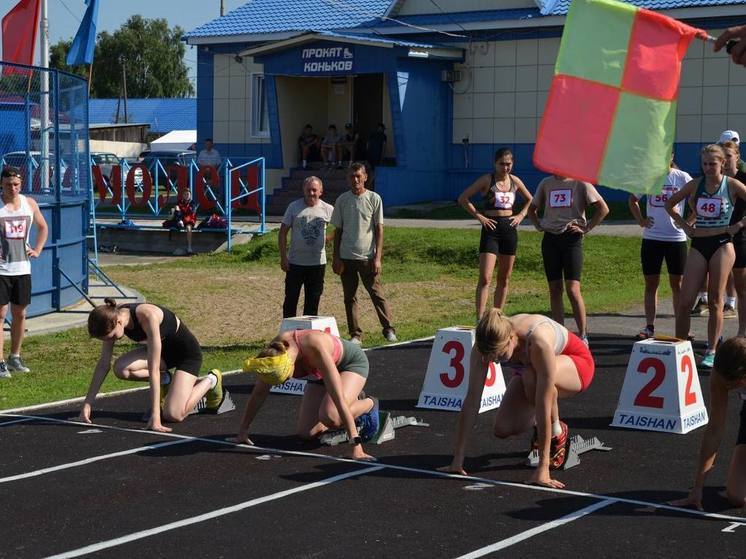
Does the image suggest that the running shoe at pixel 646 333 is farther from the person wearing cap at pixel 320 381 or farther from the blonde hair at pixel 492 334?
the blonde hair at pixel 492 334

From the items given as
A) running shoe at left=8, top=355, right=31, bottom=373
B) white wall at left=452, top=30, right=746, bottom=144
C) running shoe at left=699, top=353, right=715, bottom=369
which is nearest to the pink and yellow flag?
running shoe at left=699, top=353, right=715, bottom=369

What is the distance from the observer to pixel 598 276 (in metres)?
19.8

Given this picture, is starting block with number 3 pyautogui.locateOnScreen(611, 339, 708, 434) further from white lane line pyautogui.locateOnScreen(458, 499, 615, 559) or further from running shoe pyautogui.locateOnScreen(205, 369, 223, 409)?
running shoe pyautogui.locateOnScreen(205, 369, 223, 409)

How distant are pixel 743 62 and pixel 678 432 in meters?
4.39

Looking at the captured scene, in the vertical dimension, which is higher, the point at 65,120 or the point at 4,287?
the point at 65,120

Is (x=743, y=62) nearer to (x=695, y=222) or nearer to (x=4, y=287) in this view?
(x=695, y=222)

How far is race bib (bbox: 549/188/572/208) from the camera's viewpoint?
40.0 feet

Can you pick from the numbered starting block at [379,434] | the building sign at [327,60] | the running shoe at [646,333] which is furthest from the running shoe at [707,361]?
the building sign at [327,60]

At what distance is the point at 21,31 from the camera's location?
893 inches

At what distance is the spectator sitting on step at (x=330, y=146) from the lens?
31312 millimetres

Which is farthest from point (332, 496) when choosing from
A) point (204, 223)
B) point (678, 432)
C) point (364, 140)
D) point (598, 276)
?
point (364, 140)

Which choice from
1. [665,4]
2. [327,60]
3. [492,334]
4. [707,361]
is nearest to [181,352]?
[492,334]

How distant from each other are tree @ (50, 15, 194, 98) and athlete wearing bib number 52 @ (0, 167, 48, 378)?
282ft

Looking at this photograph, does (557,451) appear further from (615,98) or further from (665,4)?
(665,4)
